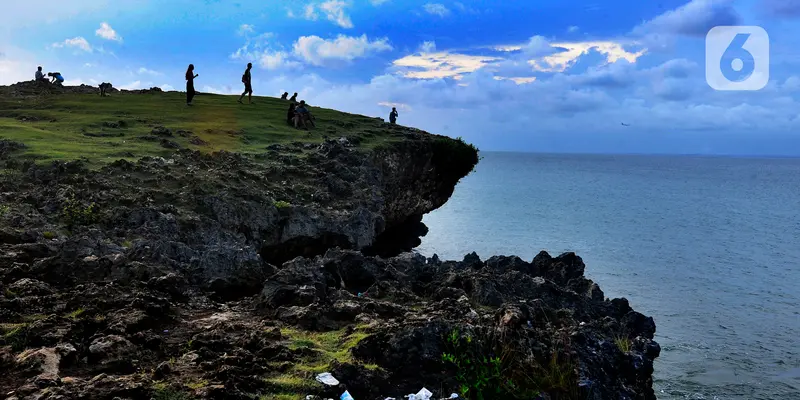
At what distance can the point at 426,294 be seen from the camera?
15117 millimetres

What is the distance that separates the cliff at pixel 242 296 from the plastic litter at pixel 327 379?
5.0 inches

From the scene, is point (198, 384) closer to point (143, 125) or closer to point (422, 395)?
point (422, 395)

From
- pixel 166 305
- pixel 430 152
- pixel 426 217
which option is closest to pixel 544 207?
pixel 426 217

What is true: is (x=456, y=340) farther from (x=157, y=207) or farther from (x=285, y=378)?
(x=157, y=207)

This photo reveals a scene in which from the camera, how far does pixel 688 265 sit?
A: 3922 cm

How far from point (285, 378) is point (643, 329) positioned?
1542 centimetres

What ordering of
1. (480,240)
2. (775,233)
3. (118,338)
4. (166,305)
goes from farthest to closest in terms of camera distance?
(775,233)
(480,240)
(166,305)
(118,338)

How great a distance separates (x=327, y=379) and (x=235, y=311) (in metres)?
4.36

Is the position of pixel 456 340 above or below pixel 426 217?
above

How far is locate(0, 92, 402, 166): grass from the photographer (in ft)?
82.5

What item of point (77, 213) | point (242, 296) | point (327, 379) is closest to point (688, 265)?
point (242, 296)

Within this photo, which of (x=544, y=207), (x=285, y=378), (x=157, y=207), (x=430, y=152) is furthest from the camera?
(x=544, y=207)

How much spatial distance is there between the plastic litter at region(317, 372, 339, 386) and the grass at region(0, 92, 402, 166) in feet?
57.9

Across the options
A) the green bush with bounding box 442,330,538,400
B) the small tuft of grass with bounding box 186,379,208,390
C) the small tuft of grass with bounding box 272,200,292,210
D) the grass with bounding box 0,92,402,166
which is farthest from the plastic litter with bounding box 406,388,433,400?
the grass with bounding box 0,92,402,166
